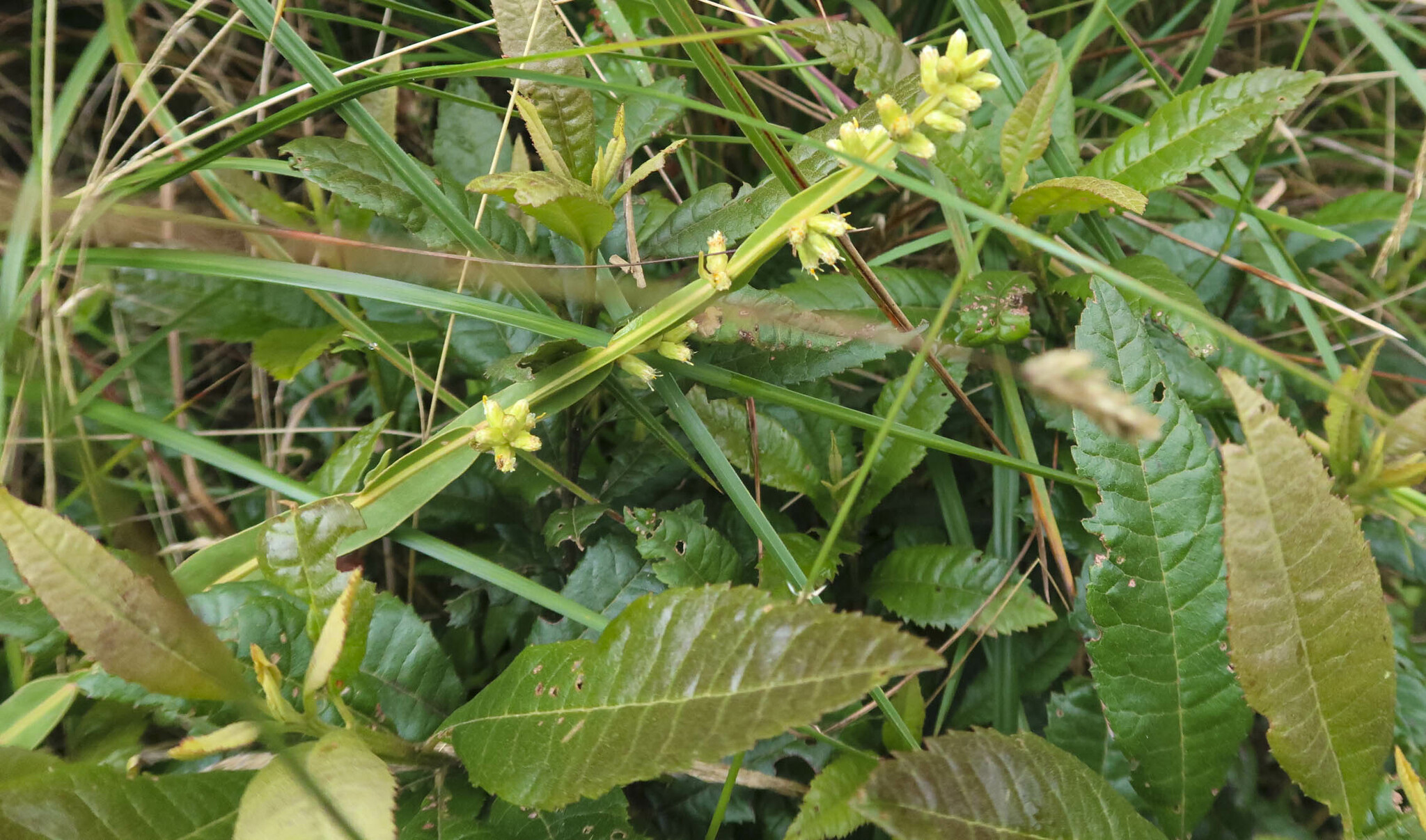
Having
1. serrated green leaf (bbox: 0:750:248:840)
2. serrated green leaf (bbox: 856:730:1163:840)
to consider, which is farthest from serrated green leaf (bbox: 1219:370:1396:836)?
serrated green leaf (bbox: 0:750:248:840)

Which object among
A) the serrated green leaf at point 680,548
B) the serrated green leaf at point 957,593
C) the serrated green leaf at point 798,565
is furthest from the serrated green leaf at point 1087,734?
the serrated green leaf at point 680,548

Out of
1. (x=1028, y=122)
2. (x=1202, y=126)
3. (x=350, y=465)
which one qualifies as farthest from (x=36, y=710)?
(x=1202, y=126)

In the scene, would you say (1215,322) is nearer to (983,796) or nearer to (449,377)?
(983,796)

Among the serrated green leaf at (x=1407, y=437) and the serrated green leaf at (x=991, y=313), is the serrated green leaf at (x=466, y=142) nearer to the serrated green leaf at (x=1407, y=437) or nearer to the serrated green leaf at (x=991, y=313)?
the serrated green leaf at (x=991, y=313)

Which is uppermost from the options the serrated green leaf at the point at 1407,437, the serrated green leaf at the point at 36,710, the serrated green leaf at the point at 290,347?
the serrated green leaf at the point at 290,347

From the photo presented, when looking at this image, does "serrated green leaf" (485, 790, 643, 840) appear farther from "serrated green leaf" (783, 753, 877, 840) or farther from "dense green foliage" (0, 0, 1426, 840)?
"serrated green leaf" (783, 753, 877, 840)

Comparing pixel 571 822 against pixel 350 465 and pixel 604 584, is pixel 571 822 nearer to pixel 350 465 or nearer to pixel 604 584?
pixel 604 584

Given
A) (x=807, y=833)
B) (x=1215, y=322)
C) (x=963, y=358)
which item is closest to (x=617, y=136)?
(x=963, y=358)
